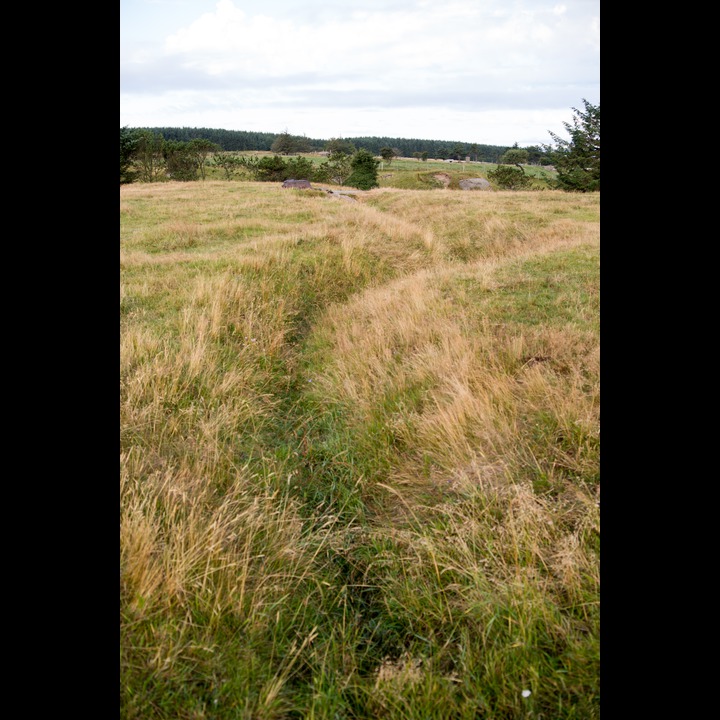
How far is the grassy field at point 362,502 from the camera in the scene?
Answer: 233 cm

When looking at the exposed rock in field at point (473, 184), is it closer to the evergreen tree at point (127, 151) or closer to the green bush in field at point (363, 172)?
the green bush in field at point (363, 172)

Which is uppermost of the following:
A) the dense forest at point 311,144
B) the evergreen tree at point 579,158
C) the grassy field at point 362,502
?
the dense forest at point 311,144

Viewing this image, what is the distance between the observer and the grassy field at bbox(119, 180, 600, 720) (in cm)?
233

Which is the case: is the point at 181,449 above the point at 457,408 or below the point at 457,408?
below

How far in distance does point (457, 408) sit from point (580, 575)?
80.5 inches

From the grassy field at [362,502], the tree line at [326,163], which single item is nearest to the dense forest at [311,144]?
the tree line at [326,163]

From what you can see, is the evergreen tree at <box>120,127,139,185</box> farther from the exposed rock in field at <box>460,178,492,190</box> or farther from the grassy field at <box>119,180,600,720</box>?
the grassy field at <box>119,180,600,720</box>

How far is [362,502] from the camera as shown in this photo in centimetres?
416

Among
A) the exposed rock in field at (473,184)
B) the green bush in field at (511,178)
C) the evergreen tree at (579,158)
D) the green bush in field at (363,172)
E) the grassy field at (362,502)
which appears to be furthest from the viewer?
the exposed rock in field at (473,184)
